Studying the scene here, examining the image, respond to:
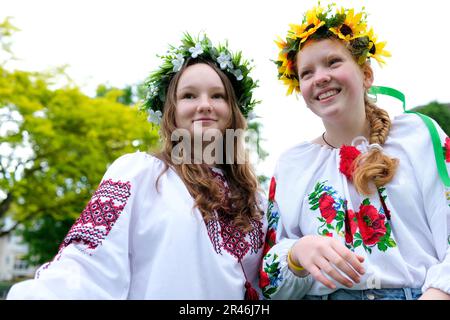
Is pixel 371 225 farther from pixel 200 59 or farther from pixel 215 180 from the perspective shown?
pixel 200 59

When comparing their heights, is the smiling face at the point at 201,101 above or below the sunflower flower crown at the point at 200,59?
below

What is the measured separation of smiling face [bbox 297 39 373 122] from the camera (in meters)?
2.20

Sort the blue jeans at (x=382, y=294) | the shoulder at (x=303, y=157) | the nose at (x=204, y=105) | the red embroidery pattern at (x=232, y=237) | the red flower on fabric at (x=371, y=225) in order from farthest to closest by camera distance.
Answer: the nose at (x=204, y=105), the shoulder at (x=303, y=157), the red embroidery pattern at (x=232, y=237), the red flower on fabric at (x=371, y=225), the blue jeans at (x=382, y=294)

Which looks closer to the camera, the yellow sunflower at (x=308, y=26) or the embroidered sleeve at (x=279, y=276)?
the embroidered sleeve at (x=279, y=276)

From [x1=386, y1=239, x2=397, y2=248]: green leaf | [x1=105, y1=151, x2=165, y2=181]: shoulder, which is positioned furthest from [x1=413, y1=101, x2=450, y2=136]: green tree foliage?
[x1=105, y1=151, x2=165, y2=181]: shoulder

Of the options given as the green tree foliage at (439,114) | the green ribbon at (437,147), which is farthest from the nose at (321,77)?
the green tree foliage at (439,114)

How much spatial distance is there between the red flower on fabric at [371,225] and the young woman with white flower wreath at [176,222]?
566 mm

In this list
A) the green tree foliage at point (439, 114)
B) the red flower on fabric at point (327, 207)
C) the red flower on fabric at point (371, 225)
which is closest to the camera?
the red flower on fabric at point (371, 225)

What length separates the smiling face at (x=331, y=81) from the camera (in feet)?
7.22

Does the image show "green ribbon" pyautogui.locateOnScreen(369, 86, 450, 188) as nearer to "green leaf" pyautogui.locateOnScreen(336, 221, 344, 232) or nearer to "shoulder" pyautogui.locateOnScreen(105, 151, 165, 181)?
"green leaf" pyautogui.locateOnScreen(336, 221, 344, 232)

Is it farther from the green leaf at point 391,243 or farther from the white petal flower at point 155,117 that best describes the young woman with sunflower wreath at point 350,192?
the white petal flower at point 155,117

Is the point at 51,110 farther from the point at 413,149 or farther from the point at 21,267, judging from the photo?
the point at 21,267

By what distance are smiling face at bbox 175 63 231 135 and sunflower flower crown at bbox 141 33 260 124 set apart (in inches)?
4.9
